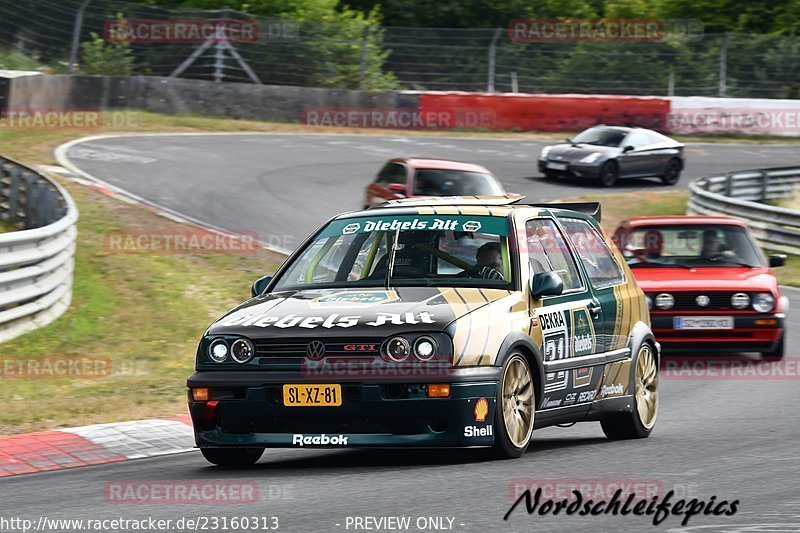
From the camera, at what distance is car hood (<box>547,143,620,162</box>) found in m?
30.2

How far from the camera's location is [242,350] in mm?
7902

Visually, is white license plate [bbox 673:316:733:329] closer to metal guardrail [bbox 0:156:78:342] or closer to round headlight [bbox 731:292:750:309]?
round headlight [bbox 731:292:750:309]

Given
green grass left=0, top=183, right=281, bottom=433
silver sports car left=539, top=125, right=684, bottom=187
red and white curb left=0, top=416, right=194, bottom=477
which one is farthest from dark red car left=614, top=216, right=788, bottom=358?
silver sports car left=539, top=125, right=684, bottom=187

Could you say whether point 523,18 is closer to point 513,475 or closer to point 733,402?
point 733,402

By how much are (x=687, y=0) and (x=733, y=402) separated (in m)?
44.8

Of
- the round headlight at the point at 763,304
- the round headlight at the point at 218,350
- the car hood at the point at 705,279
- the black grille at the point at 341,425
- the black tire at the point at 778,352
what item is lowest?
the black tire at the point at 778,352

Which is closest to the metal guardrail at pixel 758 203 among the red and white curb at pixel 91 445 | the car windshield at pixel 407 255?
the red and white curb at pixel 91 445

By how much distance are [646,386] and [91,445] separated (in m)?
3.83

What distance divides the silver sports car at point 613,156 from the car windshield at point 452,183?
9.24 metres

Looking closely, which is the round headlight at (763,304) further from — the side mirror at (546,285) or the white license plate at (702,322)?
the side mirror at (546,285)

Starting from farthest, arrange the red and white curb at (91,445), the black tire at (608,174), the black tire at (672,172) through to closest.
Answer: the black tire at (672,172) < the black tire at (608,174) < the red and white curb at (91,445)

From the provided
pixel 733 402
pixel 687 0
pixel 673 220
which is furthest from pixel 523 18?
pixel 733 402

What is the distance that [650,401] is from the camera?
10.0 m

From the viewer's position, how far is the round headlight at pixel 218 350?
794cm
